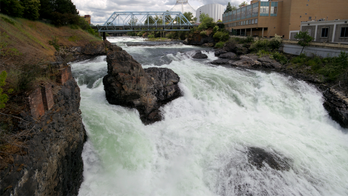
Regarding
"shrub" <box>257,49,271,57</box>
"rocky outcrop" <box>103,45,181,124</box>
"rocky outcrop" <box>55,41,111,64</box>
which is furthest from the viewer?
"shrub" <box>257,49,271,57</box>

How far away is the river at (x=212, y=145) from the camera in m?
7.87

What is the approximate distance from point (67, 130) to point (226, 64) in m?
22.0

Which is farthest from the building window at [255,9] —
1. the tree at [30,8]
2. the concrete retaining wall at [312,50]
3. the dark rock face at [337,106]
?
the tree at [30,8]

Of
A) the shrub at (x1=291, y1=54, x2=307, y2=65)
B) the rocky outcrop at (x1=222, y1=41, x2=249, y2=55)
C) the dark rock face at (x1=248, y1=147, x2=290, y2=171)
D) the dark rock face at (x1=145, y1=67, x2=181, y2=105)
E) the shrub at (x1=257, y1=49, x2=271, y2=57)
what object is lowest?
the dark rock face at (x1=248, y1=147, x2=290, y2=171)

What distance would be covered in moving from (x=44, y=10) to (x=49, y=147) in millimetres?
29766

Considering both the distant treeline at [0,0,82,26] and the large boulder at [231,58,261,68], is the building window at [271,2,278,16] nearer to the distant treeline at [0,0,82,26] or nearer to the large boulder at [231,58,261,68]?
the large boulder at [231,58,261,68]

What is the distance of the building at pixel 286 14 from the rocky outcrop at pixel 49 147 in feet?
127

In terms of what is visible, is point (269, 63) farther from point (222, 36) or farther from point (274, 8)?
point (222, 36)

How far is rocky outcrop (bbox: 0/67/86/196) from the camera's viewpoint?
4.44 m

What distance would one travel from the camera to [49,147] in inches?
220

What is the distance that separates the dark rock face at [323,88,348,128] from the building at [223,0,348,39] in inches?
950

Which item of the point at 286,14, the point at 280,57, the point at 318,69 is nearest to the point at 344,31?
the point at 280,57

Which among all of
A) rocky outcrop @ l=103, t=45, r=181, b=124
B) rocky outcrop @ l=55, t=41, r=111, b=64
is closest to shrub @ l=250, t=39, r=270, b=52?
rocky outcrop @ l=55, t=41, r=111, b=64

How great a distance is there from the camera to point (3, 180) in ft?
13.1
